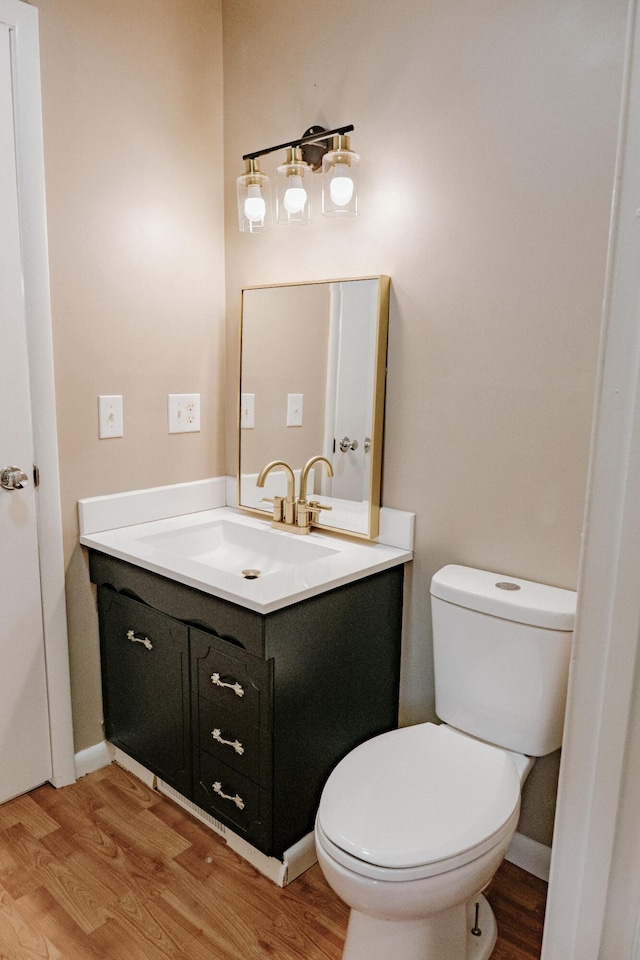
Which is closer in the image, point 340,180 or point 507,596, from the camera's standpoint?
point 507,596

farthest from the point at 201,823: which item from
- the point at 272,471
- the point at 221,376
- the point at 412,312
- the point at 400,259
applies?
the point at 400,259

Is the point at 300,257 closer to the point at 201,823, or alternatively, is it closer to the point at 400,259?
the point at 400,259

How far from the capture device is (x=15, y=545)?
1.79 metres

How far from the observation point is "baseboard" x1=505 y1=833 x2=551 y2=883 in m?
1.63

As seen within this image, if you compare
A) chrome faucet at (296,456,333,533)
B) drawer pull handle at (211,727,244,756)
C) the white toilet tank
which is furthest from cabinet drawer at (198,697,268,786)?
chrome faucet at (296,456,333,533)

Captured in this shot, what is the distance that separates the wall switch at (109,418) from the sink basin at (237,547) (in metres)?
0.33

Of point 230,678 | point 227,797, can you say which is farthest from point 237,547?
point 227,797

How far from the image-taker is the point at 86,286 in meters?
1.83

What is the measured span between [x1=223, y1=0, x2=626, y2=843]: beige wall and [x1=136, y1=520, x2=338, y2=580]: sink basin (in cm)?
32

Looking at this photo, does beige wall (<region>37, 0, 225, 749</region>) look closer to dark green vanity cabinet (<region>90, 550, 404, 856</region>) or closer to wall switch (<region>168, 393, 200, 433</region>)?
wall switch (<region>168, 393, 200, 433</region>)

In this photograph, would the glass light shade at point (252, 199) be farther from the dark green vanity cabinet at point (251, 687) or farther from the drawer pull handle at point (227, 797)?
the drawer pull handle at point (227, 797)

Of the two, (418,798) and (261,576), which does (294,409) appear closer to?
(261,576)

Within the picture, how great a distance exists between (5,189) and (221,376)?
83 cm

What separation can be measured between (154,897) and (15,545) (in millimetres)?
976
